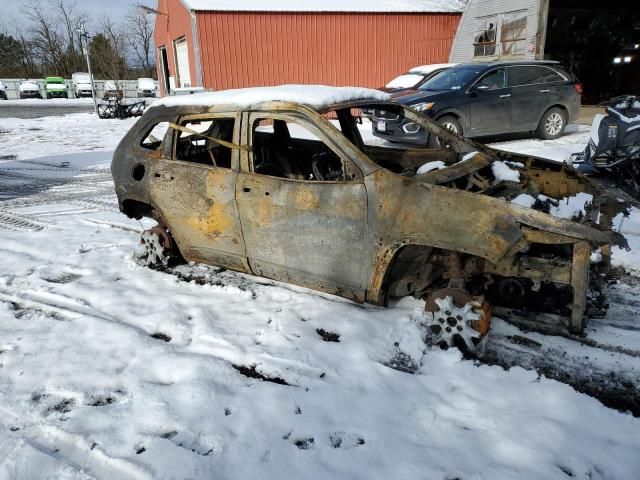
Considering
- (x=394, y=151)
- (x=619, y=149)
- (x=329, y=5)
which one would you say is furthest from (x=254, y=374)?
(x=329, y=5)

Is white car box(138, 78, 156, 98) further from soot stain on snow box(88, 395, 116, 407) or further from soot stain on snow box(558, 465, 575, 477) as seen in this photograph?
soot stain on snow box(558, 465, 575, 477)

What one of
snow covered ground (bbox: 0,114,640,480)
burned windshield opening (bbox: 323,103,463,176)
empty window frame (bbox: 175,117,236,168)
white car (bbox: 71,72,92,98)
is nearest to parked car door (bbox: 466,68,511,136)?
burned windshield opening (bbox: 323,103,463,176)

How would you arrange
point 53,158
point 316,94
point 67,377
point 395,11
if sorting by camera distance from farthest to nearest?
1. point 395,11
2. point 53,158
3. point 316,94
4. point 67,377

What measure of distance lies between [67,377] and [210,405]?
1041 mm

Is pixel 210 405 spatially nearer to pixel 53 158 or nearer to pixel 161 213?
pixel 161 213

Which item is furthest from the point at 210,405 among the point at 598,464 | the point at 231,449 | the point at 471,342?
the point at 598,464

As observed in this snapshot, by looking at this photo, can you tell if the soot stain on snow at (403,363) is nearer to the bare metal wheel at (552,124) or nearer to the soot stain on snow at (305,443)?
the soot stain on snow at (305,443)

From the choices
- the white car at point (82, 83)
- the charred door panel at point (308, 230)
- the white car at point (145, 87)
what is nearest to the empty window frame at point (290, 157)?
the charred door panel at point (308, 230)

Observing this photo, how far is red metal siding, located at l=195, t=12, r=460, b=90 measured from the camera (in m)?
16.6

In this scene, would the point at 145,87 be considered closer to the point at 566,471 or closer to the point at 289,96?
the point at 289,96

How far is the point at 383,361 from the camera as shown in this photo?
10.3 feet

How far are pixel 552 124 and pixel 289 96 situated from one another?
9342 mm

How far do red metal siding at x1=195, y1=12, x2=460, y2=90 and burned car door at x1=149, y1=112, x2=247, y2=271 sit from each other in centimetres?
1360

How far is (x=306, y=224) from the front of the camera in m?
3.51
